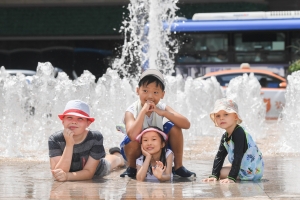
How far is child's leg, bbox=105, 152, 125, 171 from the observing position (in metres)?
6.79

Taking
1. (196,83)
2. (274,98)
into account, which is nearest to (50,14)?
(274,98)

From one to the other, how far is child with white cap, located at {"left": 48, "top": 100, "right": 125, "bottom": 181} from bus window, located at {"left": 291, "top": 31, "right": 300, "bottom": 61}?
1283 cm

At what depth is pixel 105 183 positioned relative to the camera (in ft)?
19.7

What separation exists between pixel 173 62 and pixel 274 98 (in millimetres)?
2929

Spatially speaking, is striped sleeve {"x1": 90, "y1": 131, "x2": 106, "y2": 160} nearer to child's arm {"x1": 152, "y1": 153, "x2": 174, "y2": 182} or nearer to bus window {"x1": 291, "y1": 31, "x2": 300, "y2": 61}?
child's arm {"x1": 152, "y1": 153, "x2": 174, "y2": 182}

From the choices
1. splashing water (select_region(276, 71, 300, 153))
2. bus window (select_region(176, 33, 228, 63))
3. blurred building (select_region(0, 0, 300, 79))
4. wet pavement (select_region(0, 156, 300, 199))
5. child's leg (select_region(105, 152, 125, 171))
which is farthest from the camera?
blurred building (select_region(0, 0, 300, 79))

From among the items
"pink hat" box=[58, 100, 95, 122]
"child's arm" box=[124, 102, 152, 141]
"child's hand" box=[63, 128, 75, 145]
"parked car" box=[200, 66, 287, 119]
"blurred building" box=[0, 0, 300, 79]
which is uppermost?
"blurred building" box=[0, 0, 300, 79]

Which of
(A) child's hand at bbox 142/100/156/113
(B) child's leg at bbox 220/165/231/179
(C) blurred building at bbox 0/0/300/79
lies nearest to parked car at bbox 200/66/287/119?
(B) child's leg at bbox 220/165/231/179

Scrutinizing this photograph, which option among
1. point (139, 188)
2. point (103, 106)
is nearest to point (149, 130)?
point (139, 188)

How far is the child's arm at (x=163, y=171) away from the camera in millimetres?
6008

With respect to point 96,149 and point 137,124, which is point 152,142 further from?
point 96,149

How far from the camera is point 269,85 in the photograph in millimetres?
17219

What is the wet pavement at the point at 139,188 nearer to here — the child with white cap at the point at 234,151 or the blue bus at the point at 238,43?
the child with white cap at the point at 234,151

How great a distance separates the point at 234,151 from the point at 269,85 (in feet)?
37.5
